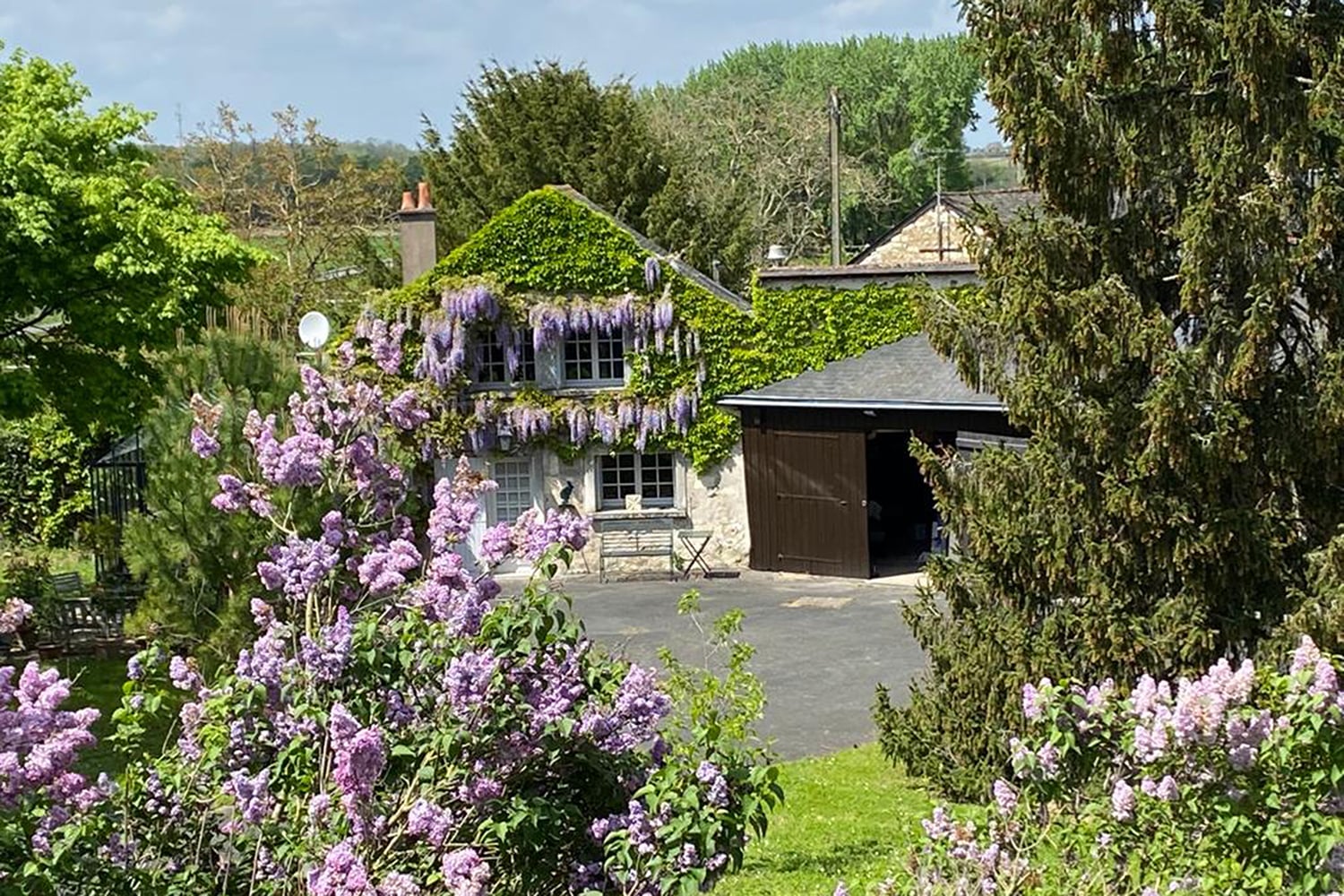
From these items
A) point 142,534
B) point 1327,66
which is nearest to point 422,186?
point 142,534

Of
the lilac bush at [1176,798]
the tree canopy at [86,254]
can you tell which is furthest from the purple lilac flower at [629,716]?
the tree canopy at [86,254]

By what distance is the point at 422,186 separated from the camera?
2167 centimetres

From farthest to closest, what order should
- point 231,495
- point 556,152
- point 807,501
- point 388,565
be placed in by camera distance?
1. point 556,152
2. point 807,501
3. point 231,495
4. point 388,565

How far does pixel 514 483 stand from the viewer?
21.5 m

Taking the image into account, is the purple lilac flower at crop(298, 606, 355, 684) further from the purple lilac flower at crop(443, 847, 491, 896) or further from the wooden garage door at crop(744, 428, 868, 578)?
the wooden garage door at crop(744, 428, 868, 578)

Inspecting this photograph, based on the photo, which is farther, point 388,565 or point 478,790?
point 388,565

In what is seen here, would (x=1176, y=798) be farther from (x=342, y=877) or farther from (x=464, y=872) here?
(x=342, y=877)

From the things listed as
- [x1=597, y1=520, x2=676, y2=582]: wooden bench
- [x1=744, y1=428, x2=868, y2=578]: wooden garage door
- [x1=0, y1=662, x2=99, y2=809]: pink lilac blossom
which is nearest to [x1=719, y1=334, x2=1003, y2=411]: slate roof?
[x1=744, y1=428, x2=868, y2=578]: wooden garage door

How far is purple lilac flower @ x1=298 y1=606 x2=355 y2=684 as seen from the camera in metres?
4.19

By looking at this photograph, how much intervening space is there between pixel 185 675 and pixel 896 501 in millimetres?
20143

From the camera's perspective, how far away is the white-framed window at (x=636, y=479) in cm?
2148

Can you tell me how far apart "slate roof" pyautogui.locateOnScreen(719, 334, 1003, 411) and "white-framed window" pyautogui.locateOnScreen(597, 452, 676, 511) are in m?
1.48

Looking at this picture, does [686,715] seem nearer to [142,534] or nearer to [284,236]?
[142,534]

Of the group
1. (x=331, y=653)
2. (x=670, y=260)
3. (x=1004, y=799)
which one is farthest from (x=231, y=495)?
(x=670, y=260)
